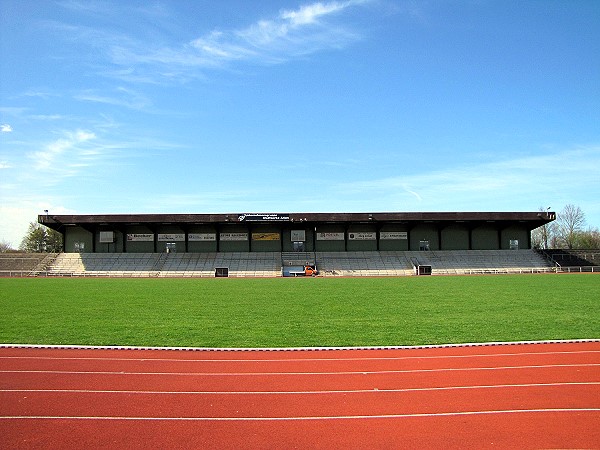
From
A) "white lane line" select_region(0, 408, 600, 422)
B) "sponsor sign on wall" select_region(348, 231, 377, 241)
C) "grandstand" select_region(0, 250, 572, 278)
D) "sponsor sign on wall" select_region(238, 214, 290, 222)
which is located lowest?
"white lane line" select_region(0, 408, 600, 422)

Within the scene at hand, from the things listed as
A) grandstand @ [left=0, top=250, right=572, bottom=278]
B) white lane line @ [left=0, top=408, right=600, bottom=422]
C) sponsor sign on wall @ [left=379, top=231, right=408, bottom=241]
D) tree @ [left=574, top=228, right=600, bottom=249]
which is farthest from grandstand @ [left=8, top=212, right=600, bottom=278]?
white lane line @ [left=0, top=408, right=600, bottom=422]

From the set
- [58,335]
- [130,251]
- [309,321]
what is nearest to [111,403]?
[58,335]

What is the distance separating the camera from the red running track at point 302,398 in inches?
235

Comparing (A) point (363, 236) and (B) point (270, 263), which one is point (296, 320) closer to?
(B) point (270, 263)

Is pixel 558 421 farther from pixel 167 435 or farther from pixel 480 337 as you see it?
pixel 480 337

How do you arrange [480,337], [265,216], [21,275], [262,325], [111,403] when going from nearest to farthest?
[111,403] → [480,337] → [262,325] → [21,275] → [265,216]

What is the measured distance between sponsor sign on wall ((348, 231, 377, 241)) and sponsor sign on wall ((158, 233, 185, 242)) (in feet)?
64.9

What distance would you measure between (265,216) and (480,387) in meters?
49.0

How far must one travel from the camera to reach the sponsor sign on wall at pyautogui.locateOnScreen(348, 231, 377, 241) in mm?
59344

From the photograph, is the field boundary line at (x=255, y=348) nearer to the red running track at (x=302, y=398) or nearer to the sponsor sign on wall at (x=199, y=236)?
the red running track at (x=302, y=398)

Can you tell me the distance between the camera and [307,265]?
54250 millimetres

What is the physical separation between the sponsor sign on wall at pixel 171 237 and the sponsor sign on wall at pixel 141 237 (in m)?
1.05

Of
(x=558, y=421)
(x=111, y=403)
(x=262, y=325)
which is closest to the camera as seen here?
(x=558, y=421)

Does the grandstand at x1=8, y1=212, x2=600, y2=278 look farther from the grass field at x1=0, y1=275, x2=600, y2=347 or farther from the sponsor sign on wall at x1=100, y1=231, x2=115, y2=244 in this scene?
the grass field at x1=0, y1=275, x2=600, y2=347
